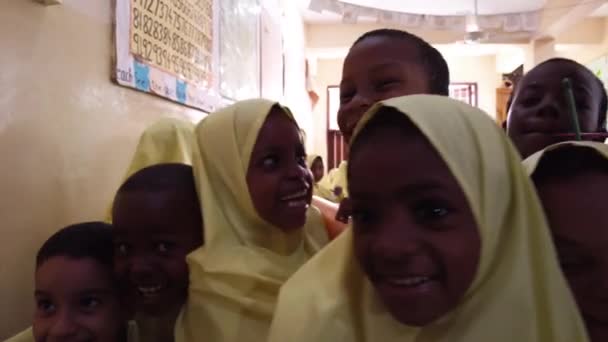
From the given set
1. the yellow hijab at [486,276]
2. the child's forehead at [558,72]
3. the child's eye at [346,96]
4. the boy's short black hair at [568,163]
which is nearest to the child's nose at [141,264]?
the yellow hijab at [486,276]

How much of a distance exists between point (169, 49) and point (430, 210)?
5.77 ft

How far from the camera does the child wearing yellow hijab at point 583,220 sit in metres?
0.75

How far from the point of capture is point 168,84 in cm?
217

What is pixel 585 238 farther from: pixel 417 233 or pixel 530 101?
pixel 530 101

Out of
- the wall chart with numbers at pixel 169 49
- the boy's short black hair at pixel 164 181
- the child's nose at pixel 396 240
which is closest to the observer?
the child's nose at pixel 396 240

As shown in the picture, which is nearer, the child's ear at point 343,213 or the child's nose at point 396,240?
the child's nose at point 396,240

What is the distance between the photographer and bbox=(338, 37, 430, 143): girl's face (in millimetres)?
1238

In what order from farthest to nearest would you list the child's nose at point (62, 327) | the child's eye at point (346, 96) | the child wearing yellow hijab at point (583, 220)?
1. the child's eye at point (346, 96)
2. the child's nose at point (62, 327)
3. the child wearing yellow hijab at point (583, 220)

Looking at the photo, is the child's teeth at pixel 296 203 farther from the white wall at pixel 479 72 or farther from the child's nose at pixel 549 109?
the white wall at pixel 479 72

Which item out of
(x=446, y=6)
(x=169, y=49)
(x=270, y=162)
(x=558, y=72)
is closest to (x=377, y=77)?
(x=270, y=162)

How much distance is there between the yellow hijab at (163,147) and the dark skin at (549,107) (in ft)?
3.06

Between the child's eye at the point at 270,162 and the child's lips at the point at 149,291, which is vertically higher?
the child's eye at the point at 270,162

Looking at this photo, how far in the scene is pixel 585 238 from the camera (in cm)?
75

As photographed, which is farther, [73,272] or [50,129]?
[50,129]
